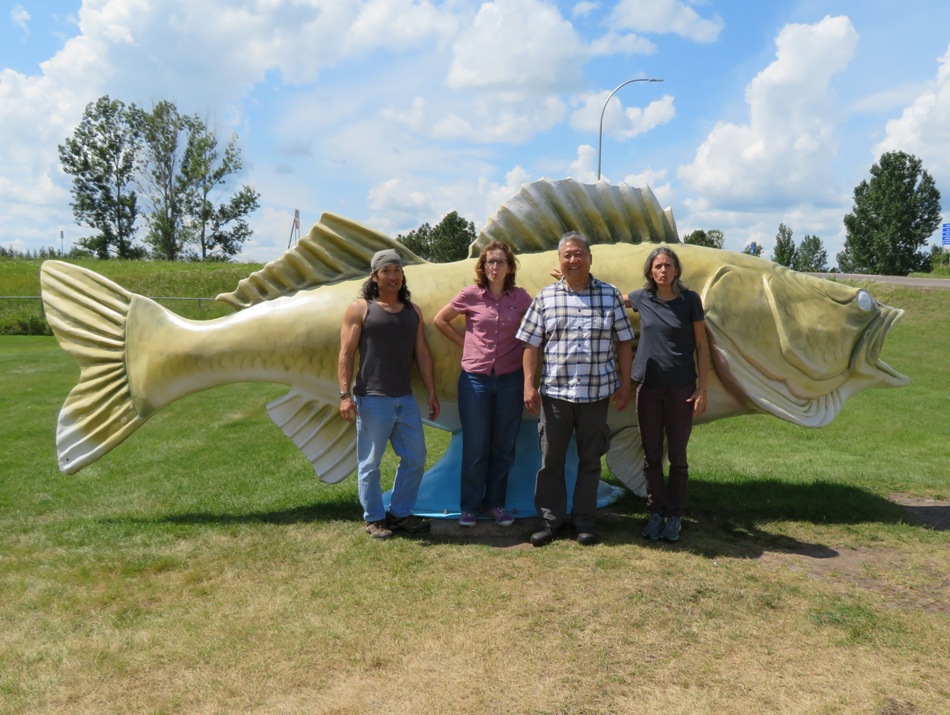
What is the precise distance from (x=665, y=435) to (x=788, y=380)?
99 centimetres

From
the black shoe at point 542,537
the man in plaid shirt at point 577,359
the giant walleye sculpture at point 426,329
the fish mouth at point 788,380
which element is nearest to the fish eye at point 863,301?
the giant walleye sculpture at point 426,329

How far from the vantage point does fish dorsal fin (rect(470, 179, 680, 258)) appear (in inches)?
177

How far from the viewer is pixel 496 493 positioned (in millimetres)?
4336

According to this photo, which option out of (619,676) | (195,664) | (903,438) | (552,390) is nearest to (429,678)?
(619,676)

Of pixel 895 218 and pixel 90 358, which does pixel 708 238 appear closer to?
pixel 895 218

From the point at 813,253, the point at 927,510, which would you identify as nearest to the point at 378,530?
the point at 927,510

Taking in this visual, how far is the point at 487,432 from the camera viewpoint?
4141mm

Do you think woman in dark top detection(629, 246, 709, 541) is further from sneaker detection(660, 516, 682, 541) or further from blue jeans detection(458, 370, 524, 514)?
blue jeans detection(458, 370, 524, 514)

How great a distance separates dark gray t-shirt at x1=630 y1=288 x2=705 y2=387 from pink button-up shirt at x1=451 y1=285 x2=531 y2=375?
69 centimetres

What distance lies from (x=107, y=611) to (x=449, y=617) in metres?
1.63

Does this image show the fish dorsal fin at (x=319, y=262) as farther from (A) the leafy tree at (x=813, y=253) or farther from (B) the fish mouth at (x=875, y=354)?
(A) the leafy tree at (x=813, y=253)

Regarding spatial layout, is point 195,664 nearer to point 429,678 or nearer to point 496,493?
point 429,678

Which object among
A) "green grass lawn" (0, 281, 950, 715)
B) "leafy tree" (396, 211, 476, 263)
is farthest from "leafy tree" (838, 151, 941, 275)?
"green grass lawn" (0, 281, 950, 715)

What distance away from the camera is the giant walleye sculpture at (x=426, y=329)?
4.32 m
